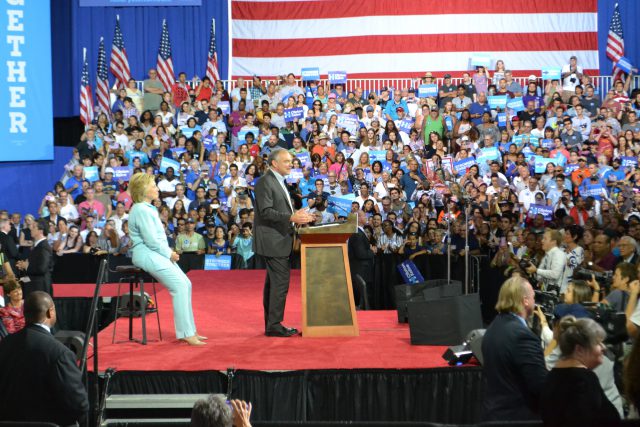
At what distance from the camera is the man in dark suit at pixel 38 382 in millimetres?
5188

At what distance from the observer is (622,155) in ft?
55.5

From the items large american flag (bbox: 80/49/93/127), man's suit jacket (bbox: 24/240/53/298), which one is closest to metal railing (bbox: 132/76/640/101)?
large american flag (bbox: 80/49/93/127)

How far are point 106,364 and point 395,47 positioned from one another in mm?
16434

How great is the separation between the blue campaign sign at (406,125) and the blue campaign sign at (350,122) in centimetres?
86

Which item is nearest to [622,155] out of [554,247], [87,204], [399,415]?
[554,247]

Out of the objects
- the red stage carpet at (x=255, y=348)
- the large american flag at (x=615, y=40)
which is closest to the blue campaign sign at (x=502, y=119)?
the large american flag at (x=615, y=40)

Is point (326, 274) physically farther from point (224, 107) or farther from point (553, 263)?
point (224, 107)

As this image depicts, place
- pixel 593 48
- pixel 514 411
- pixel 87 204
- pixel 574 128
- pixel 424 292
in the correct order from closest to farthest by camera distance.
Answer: pixel 514 411 → pixel 424 292 → pixel 87 204 → pixel 574 128 → pixel 593 48

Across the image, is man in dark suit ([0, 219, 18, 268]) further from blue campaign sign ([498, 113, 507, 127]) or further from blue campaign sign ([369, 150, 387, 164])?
blue campaign sign ([498, 113, 507, 127])

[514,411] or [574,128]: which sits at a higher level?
[574,128]

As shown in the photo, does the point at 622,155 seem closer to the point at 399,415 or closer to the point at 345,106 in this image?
the point at 345,106

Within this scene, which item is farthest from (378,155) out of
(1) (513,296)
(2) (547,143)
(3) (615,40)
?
(1) (513,296)

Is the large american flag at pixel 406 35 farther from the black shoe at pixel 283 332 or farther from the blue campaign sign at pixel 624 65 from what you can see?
the black shoe at pixel 283 332

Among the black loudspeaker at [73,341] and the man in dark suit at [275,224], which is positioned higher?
the man in dark suit at [275,224]
